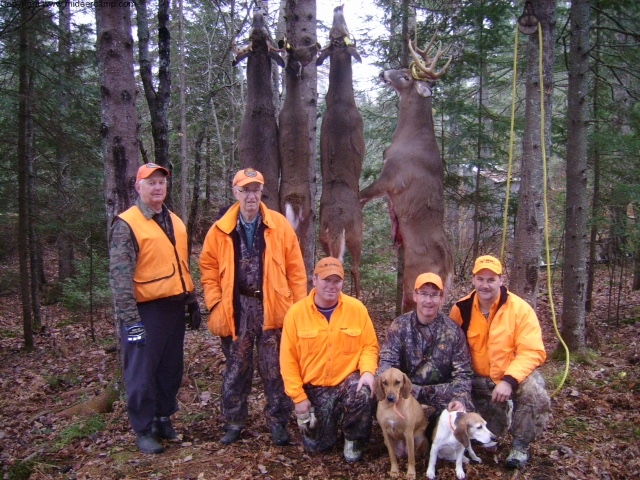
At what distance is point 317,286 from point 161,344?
147 centimetres

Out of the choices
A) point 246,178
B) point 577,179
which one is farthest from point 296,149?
point 577,179

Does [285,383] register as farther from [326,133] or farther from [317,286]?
[326,133]

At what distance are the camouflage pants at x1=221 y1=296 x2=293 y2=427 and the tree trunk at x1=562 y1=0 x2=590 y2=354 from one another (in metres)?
4.53

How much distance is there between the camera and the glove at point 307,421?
427cm

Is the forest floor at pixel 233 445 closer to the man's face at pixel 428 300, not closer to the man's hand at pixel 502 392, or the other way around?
the man's hand at pixel 502 392

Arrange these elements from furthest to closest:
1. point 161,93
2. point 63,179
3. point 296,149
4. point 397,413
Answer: point 63,179
point 161,93
point 296,149
point 397,413

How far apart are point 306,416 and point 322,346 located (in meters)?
0.57

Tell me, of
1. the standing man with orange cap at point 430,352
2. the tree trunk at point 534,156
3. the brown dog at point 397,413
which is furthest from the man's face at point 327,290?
the tree trunk at point 534,156

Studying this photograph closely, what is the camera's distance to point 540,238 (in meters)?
5.62

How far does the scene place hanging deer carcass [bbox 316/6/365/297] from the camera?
6160 millimetres

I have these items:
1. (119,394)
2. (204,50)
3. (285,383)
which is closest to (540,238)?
(285,383)

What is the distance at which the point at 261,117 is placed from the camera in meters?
6.28

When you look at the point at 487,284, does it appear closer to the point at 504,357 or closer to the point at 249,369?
the point at 504,357

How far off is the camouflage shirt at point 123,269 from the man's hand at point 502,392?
2862mm
